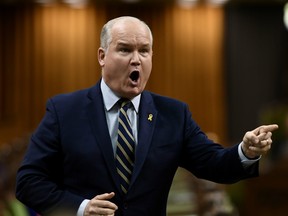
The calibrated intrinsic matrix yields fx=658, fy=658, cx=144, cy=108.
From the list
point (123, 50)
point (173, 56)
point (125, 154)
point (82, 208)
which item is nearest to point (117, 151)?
point (125, 154)

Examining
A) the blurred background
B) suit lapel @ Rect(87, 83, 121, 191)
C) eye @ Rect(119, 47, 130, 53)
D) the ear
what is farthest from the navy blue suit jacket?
the blurred background

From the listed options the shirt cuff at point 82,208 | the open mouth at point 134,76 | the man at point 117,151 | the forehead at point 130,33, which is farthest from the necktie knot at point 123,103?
the shirt cuff at point 82,208

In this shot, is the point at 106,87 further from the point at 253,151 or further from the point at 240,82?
the point at 240,82

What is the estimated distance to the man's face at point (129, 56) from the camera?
249 centimetres

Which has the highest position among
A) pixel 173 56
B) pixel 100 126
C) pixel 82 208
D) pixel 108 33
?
pixel 108 33

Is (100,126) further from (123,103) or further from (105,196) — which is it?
(105,196)

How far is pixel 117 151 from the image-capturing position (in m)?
2.53

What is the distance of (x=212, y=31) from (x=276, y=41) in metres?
1.62

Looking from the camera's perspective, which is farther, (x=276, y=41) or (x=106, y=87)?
(x=276, y=41)

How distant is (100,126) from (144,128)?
6.8 inches

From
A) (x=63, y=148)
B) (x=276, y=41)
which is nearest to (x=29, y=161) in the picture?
(x=63, y=148)

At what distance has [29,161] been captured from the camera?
2.52 metres

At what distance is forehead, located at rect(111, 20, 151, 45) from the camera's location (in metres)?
A: 2.49

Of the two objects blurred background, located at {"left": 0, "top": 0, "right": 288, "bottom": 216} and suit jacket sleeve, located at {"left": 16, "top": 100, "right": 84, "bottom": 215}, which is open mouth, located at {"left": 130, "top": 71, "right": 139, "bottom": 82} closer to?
suit jacket sleeve, located at {"left": 16, "top": 100, "right": 84, "bottom": 215}
